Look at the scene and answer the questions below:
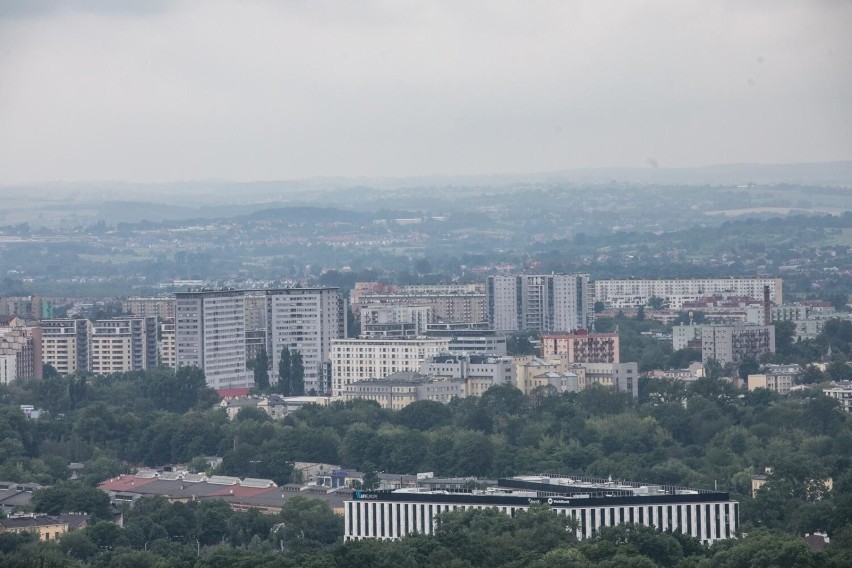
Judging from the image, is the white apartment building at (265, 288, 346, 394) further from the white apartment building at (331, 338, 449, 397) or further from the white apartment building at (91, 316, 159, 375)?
the white apartment building at (91, 316, 159, 375)

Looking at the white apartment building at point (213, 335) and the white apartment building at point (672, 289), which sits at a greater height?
the white apartment building at point (213, 335)

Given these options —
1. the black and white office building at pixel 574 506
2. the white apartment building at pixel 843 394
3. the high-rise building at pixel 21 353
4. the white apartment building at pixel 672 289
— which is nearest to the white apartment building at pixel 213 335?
the high-rise building at pixel 21 353

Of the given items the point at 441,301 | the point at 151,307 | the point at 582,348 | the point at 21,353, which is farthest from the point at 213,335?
the point at 151,307

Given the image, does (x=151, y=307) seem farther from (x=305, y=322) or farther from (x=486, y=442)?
(x=486, y=442)

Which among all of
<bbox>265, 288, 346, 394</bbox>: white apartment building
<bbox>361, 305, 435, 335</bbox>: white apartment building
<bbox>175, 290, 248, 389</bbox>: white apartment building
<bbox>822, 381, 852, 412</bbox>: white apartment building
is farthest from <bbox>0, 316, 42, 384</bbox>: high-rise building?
<bbox>822, 381, 852, 412</bbox>: white apartment building

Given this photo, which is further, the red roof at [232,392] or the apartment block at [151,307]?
the apartment block at [151,307]

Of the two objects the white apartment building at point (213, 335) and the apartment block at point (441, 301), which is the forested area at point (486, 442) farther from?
the apartment block at point (441, 301)

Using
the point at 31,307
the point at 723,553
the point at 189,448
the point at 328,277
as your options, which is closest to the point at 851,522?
the point at 723,553

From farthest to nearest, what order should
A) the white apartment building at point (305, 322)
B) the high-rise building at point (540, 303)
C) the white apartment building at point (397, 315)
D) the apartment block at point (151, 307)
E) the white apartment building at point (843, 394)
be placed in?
the apartment block at point (151, 307)
the high-rise building at point (540, 303)
the white apartment building at point (397, 315)
the white apartment building at point (305, 322)
the white apartment building at point (843, 394)
